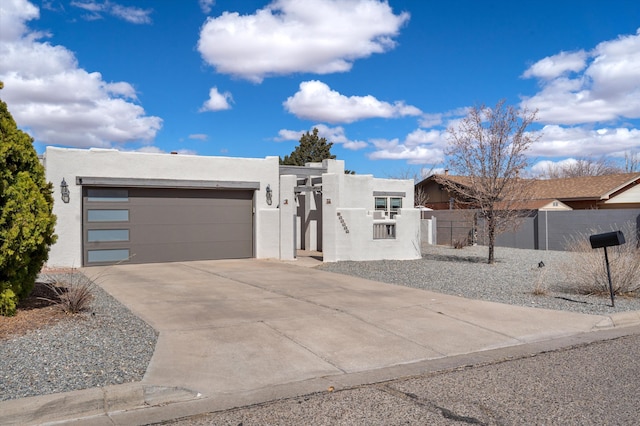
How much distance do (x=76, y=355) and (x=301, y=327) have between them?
10.7 feet

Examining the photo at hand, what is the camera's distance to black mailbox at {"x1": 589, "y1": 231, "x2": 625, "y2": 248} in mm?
10062

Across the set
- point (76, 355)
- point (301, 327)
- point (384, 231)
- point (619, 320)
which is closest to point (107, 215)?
point (384, 231)

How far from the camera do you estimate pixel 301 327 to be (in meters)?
8.43

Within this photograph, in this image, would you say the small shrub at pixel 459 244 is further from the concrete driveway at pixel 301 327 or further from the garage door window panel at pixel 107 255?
the garage door window panel at pixel 107 255

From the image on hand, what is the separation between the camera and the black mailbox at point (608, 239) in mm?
10062

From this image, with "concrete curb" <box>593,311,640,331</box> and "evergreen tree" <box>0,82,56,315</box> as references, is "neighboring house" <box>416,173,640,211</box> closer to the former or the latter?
"concrete curb" <box>593,311,640,331</box>

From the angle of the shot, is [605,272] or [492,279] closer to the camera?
[605,272]

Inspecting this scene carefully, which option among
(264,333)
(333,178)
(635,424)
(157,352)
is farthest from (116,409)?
(333,178)

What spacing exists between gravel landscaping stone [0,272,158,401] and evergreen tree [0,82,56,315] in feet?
3.23

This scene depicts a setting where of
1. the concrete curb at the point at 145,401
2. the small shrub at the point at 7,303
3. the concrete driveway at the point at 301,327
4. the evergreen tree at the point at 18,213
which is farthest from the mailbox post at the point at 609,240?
the small shrub at the point at 7,303

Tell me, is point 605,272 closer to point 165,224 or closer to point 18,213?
point 18,213

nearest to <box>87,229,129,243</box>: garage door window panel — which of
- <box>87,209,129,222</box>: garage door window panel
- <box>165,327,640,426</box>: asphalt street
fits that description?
<box>87,209,129,222</box>: garage door window panel

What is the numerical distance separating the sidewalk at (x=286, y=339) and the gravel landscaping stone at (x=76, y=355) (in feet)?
0.75

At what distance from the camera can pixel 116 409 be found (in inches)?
204
